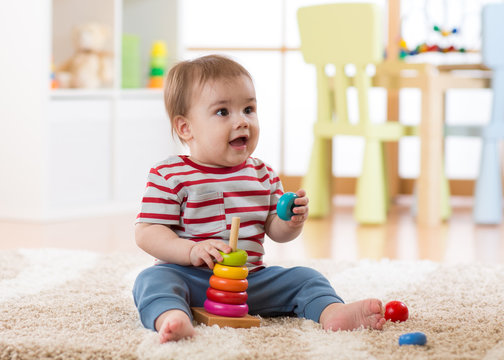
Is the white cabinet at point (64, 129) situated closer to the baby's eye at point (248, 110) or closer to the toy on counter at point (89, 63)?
the toy on counter at point (89, 63)

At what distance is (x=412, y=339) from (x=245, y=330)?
23 centimetres

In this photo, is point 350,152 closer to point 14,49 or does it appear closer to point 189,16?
point 189,16

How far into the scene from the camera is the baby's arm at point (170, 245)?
4.04 ft

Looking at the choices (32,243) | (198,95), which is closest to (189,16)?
(32,243)

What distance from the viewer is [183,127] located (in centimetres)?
136

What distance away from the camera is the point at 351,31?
2.77 meters

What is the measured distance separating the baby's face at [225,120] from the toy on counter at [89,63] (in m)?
1.63

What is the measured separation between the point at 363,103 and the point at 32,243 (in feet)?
3.78

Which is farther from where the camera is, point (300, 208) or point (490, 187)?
point (490, 187)

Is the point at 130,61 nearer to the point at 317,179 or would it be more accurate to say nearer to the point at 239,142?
the point at 317,179

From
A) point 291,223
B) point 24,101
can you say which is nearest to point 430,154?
point 24,101

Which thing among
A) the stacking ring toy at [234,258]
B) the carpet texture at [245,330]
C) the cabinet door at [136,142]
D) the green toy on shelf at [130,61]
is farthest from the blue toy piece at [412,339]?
the green toy on shelf at [130,61]

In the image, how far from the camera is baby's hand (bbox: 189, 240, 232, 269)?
3.95 feet

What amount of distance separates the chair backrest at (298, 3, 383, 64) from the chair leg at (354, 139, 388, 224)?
29cm
